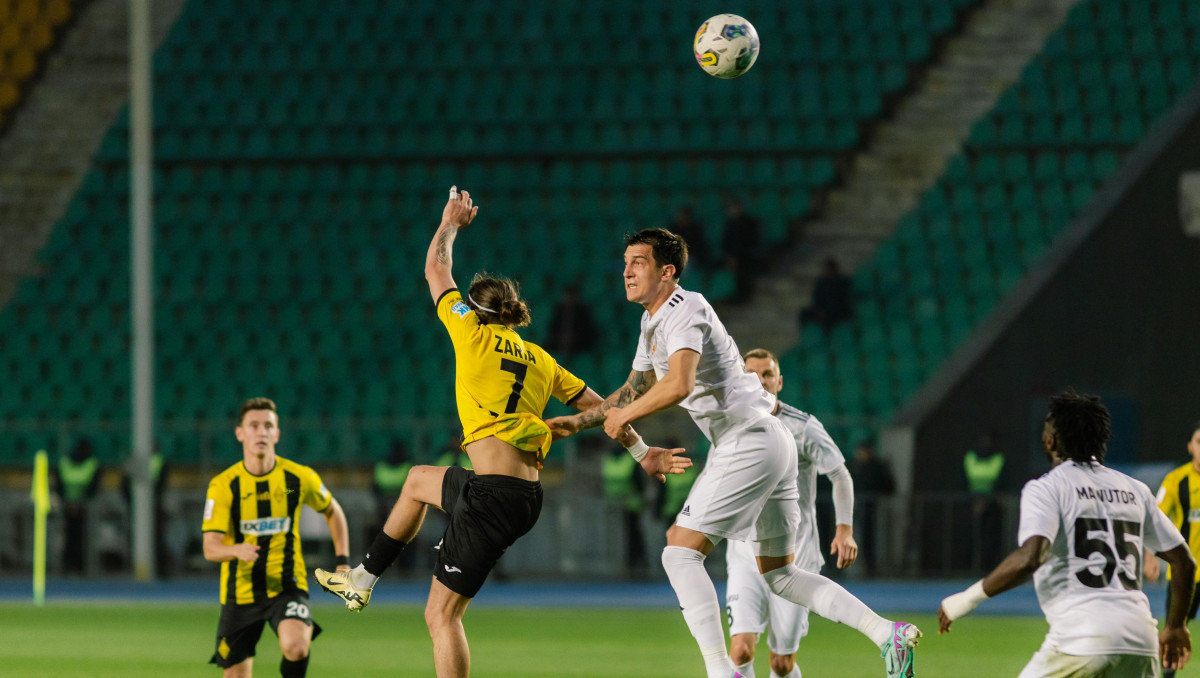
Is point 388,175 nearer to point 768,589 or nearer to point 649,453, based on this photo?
point 768,589

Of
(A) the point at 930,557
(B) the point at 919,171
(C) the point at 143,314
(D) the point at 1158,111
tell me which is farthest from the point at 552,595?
(D) the point at 1158,111

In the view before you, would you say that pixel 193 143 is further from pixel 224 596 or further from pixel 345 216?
pixel 224 596

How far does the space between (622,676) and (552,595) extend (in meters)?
7.00

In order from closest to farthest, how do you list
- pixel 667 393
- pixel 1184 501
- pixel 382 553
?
pixel 667 393 < pixel 382 553 < pixel 1184 501

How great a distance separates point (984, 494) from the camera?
17.7 meters

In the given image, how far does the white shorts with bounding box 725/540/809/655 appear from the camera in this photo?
321 inches

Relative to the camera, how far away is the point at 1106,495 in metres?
5.06

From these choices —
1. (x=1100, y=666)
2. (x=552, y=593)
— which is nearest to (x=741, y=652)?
(x=1100, y=666)

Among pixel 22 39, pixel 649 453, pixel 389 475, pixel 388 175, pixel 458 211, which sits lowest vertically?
pixel 649 453

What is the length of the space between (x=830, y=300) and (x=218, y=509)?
13.2 meters

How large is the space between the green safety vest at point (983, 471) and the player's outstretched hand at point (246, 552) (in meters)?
11.8

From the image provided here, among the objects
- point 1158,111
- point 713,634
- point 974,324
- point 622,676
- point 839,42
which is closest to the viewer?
point 713,634

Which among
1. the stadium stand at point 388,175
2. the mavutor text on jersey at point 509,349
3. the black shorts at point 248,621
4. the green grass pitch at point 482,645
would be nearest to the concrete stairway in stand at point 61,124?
the stadium stand at point 388,175

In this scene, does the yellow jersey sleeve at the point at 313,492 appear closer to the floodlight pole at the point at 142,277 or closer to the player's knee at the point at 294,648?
the player's knee at the point at 294,648
